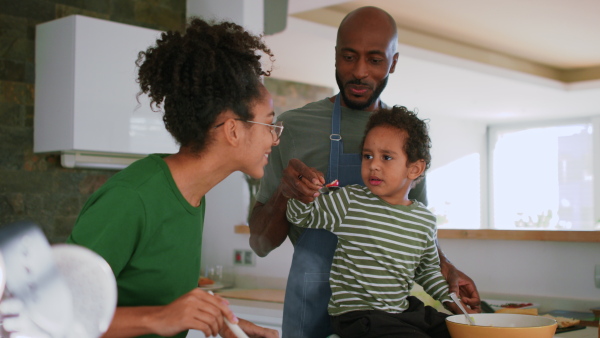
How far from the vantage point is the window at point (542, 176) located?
30.1ft

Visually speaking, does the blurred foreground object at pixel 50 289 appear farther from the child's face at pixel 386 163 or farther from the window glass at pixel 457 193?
the window glass at pixel 457 193

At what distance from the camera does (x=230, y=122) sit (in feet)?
3.65

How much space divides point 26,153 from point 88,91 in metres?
0.45

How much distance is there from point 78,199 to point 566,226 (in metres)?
7.68

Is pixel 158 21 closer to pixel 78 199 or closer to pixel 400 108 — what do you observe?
pixel 78 199

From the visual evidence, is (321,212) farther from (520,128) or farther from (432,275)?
(520,128)

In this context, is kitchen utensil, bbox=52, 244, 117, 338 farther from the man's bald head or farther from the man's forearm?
the man's bald head

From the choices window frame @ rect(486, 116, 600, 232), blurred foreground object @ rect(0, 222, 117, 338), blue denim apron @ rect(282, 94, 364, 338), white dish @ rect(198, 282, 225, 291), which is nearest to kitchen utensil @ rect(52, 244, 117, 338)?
blurred foreground object @ rect(0, 222, 117, 338)

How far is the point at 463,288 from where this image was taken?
4.61 feet

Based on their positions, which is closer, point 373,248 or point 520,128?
point 373,248

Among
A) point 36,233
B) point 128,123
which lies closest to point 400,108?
point 36,233

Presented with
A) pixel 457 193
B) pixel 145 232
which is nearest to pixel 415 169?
pixel 145 232

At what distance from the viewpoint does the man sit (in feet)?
4.89

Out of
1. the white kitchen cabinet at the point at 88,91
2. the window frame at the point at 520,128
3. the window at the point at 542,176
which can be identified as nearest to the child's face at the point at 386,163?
the white kitchen cabinet at the point at 88,91
